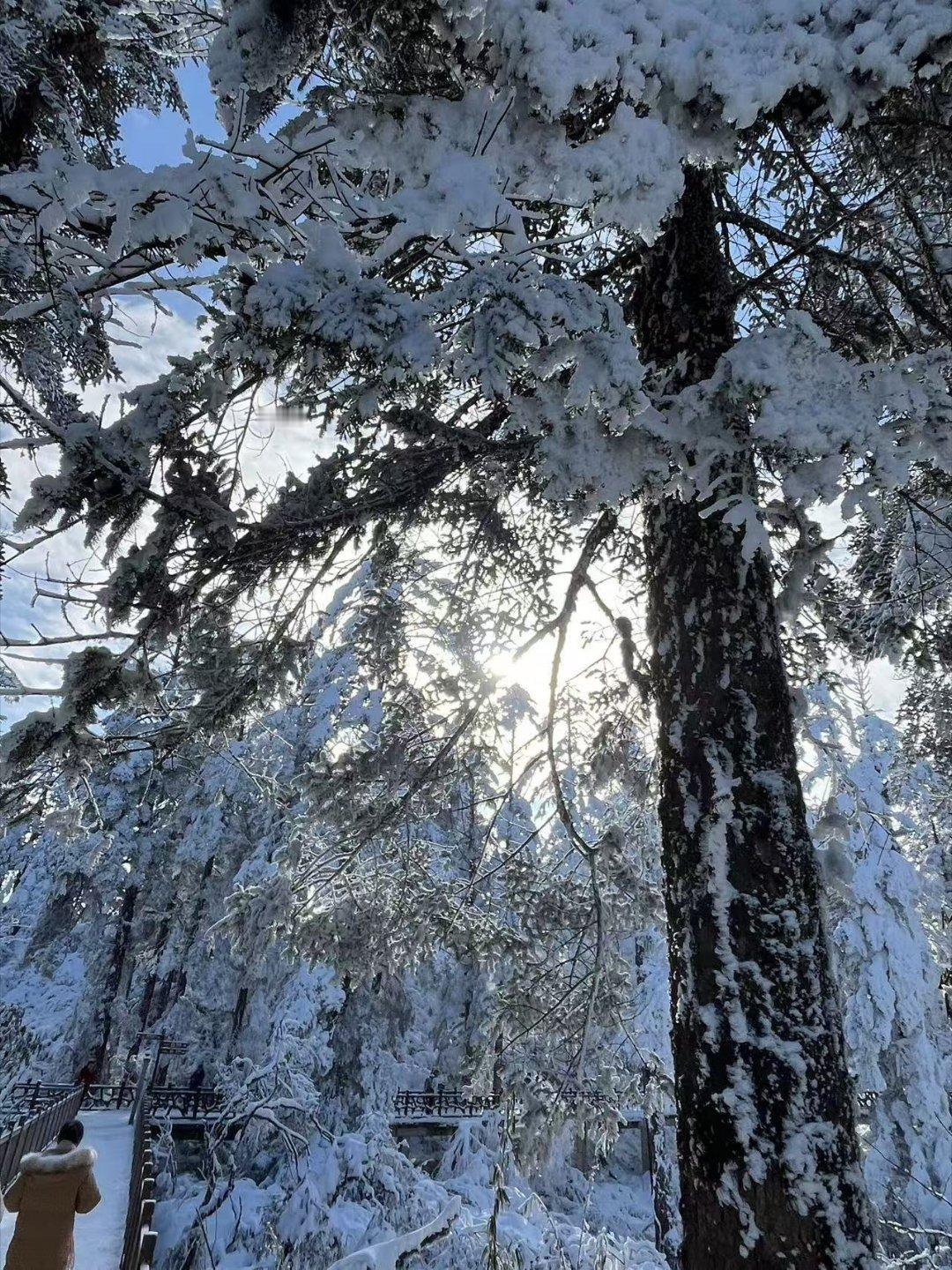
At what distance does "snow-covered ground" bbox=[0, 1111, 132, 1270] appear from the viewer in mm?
7430

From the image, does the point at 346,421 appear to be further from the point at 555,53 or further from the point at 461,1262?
the point at 461,1262

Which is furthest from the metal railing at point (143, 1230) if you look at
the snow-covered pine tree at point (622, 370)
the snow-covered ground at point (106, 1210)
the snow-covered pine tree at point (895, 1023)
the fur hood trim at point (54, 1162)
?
the snow-covered pine tree at point (895, 1023)

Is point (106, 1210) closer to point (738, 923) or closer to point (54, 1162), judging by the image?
point (54, 1162)

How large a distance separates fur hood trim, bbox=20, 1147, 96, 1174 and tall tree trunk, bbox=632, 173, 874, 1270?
4326 millimetres

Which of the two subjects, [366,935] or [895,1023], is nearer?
[366,935]

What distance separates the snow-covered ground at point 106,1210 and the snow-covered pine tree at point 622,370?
600cm

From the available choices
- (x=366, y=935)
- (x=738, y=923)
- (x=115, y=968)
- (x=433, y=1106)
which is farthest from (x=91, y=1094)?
(x=738, y=923)

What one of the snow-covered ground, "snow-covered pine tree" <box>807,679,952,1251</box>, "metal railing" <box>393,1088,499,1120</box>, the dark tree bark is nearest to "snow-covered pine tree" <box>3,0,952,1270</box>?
the snow-covered ground

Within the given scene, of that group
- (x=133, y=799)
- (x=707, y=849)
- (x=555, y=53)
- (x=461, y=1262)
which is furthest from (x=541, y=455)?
(x=133, y=799)

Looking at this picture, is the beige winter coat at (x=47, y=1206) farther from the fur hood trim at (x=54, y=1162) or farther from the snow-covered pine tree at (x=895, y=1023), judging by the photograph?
the snow-covered pine tree at (x=895, y=1023)

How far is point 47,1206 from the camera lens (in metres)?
4.77

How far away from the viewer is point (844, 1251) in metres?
2.40

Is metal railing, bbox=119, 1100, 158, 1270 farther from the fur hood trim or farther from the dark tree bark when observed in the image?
the dark tree bark

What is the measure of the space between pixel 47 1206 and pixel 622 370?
6.13 meters
